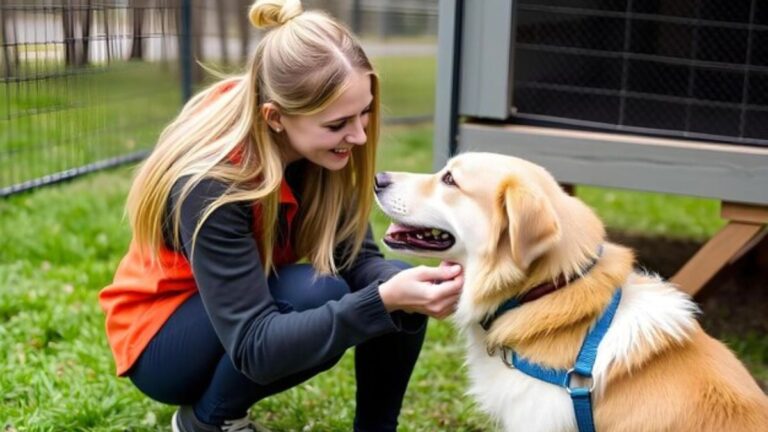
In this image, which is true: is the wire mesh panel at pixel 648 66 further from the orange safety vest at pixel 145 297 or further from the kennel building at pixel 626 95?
the orange safety vest at pixel 145 297

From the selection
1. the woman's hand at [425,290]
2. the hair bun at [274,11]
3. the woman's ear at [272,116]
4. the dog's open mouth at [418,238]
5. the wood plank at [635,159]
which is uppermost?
the hair bun at [274,11]

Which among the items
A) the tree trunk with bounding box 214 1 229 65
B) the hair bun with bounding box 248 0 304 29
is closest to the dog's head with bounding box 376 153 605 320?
the hair bun with bounding box 248 0 304 29

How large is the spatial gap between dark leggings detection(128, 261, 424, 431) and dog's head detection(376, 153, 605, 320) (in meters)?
0.33

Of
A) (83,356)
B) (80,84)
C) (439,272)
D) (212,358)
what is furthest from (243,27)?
(439,272)

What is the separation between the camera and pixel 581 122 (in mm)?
→ 3582

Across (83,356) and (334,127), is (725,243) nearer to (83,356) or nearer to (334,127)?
(334,127)

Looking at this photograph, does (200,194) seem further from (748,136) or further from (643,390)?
(748,136)

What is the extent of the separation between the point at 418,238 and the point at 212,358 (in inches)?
27.8

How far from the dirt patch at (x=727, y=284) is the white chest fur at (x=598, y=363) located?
1.37 meters

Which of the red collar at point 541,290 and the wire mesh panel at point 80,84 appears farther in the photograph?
the wire mesh panel at point 80,84

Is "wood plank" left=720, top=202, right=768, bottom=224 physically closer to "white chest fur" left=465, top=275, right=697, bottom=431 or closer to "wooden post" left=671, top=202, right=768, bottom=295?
"wooden post" left=671, top=202, right=768, bottom=295

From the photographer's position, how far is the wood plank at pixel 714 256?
3.39 m

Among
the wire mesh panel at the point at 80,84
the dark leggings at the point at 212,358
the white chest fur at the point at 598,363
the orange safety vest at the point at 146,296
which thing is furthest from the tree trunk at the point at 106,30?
the white chest fur at the point at 598,363

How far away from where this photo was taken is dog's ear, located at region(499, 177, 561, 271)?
7.35ft
